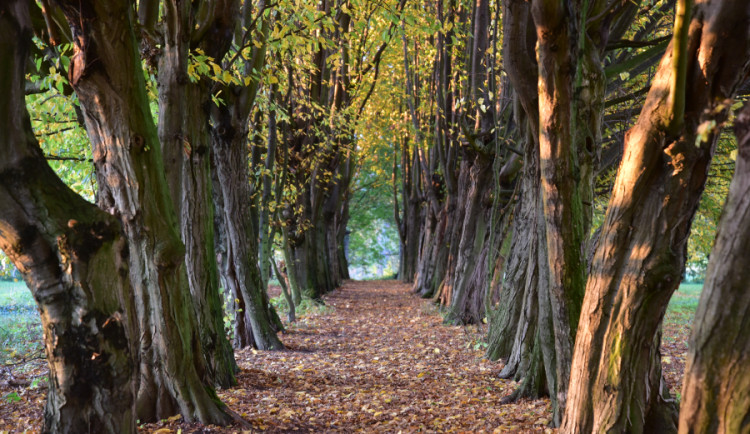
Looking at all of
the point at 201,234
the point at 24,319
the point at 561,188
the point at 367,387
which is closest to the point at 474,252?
the point at 367,387

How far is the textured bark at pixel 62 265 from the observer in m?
2.87

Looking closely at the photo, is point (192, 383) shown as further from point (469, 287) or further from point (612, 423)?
point (469, 287)

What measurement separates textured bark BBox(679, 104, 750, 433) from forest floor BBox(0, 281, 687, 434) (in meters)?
2.49

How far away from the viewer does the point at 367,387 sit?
23.3 feet

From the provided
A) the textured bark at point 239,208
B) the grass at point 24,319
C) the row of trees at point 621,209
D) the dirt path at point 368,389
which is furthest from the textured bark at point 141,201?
the grass at point 24,319

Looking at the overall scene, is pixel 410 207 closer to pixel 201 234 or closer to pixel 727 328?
pixel 201 234

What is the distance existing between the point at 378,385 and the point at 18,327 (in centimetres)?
936

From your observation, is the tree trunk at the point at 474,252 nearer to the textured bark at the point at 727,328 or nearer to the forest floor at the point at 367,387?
the forest floor at the point at 367,387

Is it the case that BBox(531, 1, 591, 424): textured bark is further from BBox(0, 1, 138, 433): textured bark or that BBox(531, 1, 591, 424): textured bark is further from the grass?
the grass

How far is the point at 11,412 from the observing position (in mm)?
5086

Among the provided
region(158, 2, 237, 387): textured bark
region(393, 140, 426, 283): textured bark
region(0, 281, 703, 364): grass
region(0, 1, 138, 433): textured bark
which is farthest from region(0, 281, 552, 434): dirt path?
region(393, 140, 426, 283): textured bark

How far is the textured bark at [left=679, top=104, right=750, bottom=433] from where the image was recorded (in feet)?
7.97

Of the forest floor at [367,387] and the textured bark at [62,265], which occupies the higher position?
the textured bark at [62,265]

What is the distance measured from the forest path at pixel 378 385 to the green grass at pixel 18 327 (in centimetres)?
350
